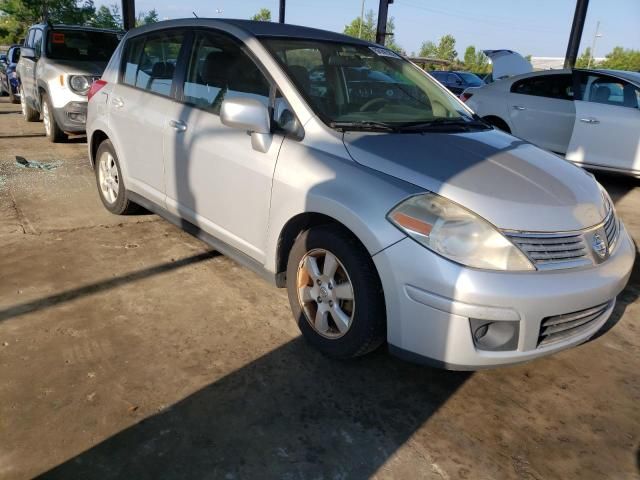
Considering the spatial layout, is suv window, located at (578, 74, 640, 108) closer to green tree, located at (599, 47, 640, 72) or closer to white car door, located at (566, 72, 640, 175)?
white car door, located at (566, 72, 640, 175)

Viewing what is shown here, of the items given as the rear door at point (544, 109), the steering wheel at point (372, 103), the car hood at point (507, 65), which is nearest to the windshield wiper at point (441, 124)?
the steering wheel at point (372, 103)

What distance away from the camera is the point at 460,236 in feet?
7.53

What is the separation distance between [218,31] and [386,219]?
1926 millimetres

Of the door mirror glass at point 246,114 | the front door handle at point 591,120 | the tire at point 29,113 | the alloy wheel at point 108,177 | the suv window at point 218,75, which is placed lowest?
the tire at point 29,113

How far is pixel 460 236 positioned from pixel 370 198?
44 cm

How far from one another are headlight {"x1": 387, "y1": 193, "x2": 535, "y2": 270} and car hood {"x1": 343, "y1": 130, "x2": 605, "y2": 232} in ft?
0.19

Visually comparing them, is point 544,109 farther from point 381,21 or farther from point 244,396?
point 381,21

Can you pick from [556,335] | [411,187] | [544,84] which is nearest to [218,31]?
[411,187]

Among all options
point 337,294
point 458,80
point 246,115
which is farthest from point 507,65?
point 458,80

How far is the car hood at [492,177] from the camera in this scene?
2.38 meters

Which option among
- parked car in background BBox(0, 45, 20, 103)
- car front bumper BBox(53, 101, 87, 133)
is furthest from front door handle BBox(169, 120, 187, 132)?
parked car in background BBox(0, 45, 20, 103)

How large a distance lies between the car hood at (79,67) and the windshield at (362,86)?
5.37m

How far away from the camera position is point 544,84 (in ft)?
24.4

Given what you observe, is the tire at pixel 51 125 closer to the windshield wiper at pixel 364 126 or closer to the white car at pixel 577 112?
the white car at pixel 577 112
